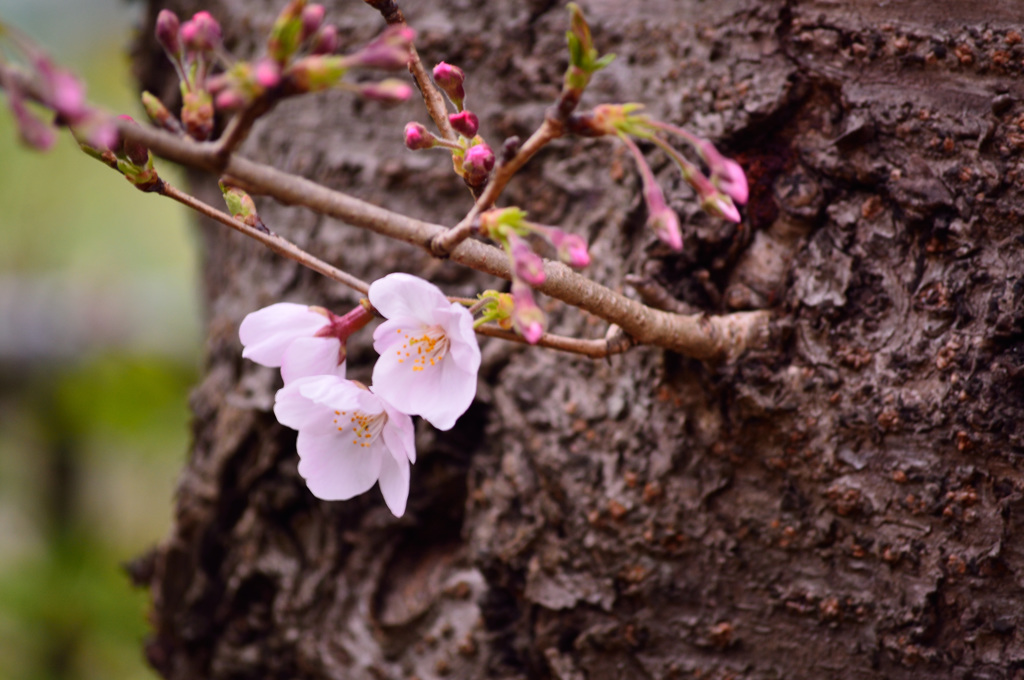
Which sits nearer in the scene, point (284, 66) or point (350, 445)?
point (284, 66)

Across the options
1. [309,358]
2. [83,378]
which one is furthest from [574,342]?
[83,378]

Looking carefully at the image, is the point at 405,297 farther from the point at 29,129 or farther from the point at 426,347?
the point at 29,129

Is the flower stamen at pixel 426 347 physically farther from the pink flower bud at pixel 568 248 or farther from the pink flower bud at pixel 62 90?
the pink flower bud at pixel 62 90

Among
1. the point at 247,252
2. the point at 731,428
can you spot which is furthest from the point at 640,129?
the point at 247,252

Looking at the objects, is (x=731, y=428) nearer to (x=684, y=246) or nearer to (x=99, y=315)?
(x=684, y=246)

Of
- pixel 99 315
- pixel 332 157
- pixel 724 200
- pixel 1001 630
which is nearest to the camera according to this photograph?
pixel 724 200
